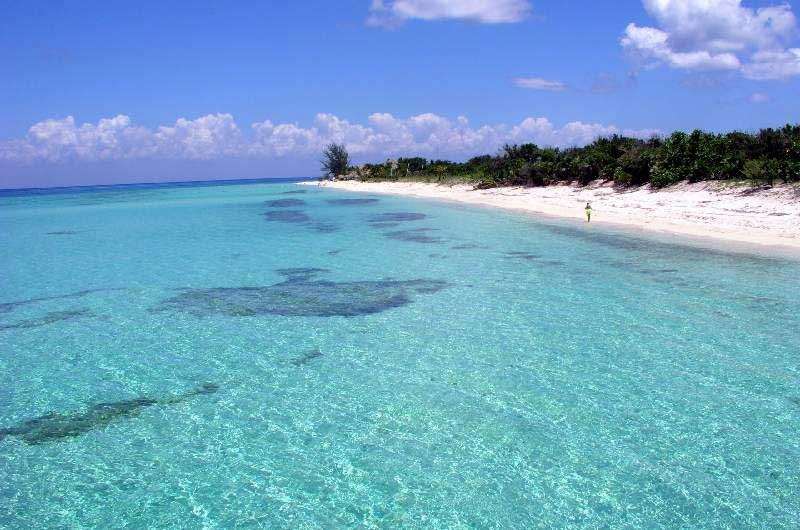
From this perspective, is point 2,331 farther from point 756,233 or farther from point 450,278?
point 756,233

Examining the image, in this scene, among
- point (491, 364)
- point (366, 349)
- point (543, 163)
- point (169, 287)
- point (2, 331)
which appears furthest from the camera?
point (543, 163)

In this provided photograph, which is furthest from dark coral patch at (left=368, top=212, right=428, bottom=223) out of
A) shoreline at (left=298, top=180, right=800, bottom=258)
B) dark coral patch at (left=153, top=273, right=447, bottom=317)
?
dark coral patch at (left=153, top=273, right=447, bottom=317)

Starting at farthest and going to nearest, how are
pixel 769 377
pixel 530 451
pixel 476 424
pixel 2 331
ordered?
pixel 2 331
pixel 769 377
pixel 476 424
pixel 530 451

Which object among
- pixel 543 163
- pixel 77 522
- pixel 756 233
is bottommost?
pixel 77 522

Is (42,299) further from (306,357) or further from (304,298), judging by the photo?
(306,357)

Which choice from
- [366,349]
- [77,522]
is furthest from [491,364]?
[77,522]

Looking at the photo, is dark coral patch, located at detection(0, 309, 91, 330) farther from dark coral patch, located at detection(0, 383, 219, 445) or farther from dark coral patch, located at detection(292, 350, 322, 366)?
dark coral patch, located at detection(292, 350, 322, 366)

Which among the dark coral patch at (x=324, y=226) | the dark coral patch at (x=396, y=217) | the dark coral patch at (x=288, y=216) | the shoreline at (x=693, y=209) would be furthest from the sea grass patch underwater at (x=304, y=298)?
the dark coral patch at (x=288, y=216)
